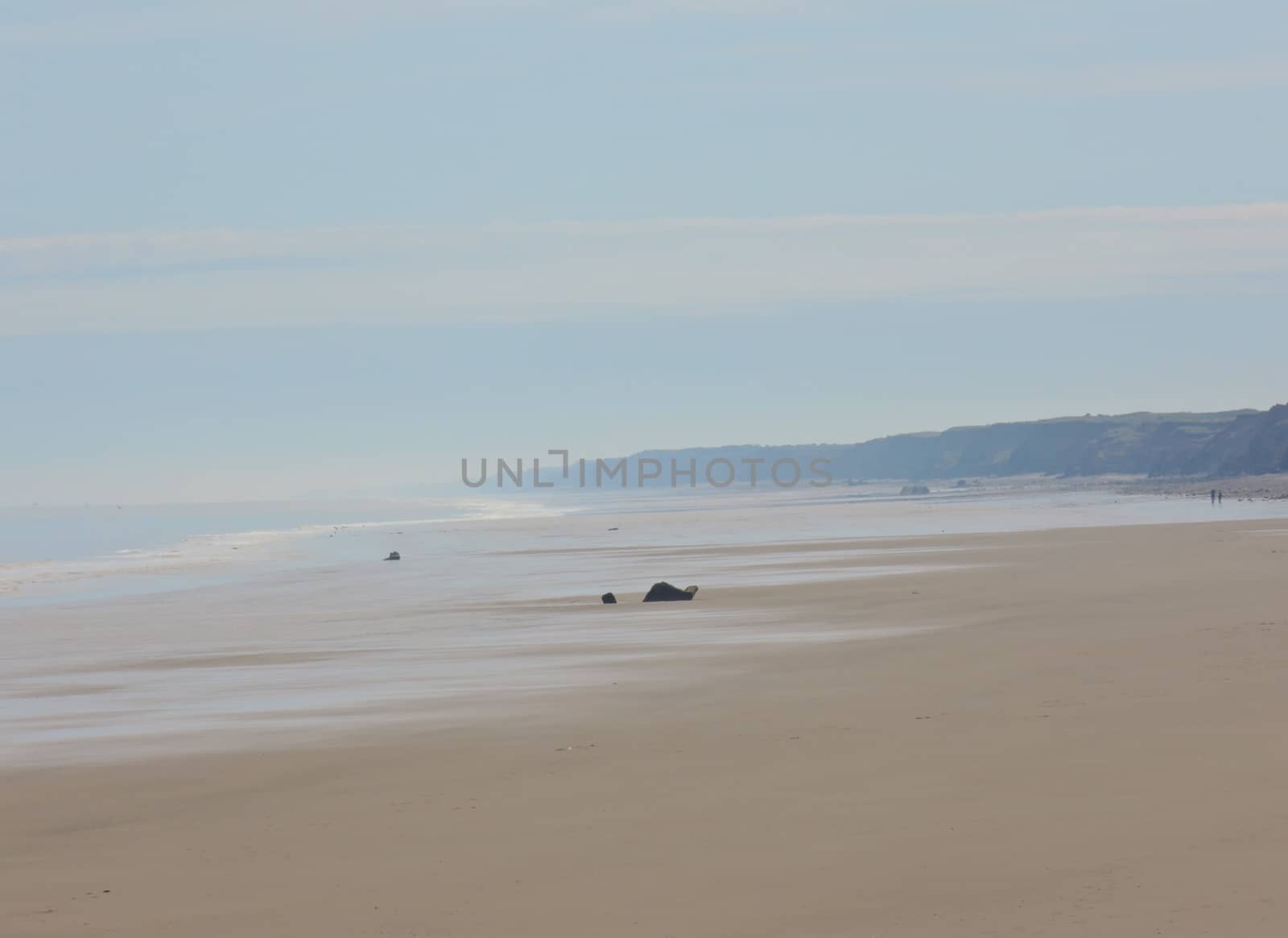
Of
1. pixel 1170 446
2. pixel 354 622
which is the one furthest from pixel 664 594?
pixel 1170 446

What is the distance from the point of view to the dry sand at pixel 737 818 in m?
7.75

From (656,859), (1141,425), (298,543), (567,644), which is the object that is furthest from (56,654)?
(1141,425)

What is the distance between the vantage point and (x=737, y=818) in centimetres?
966

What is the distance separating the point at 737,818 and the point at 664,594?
60.2ft

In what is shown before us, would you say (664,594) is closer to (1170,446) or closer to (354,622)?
(354,622)

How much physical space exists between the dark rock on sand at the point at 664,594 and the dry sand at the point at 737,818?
11317 mm

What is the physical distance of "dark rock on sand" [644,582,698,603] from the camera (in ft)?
91.5

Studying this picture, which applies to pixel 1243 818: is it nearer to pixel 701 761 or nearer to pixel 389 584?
pixel 701 761

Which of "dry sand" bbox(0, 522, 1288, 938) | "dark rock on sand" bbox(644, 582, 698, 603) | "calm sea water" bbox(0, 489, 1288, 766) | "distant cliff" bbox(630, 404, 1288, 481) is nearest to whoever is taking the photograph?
"dry sand" bbox(0, 522, 1288, 938)

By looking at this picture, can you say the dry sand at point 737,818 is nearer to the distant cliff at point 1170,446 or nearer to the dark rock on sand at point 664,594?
the dark rock on sand at point 664,594

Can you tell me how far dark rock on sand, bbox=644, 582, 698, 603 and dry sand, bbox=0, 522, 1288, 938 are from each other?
1132 centimetres

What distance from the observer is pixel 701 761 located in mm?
11625

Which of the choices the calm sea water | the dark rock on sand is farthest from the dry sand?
the dark rock on sand

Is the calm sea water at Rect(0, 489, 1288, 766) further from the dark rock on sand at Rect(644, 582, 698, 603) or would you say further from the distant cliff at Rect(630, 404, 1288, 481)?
the distant cliff at Rect(630, 404, 1288, 481)
